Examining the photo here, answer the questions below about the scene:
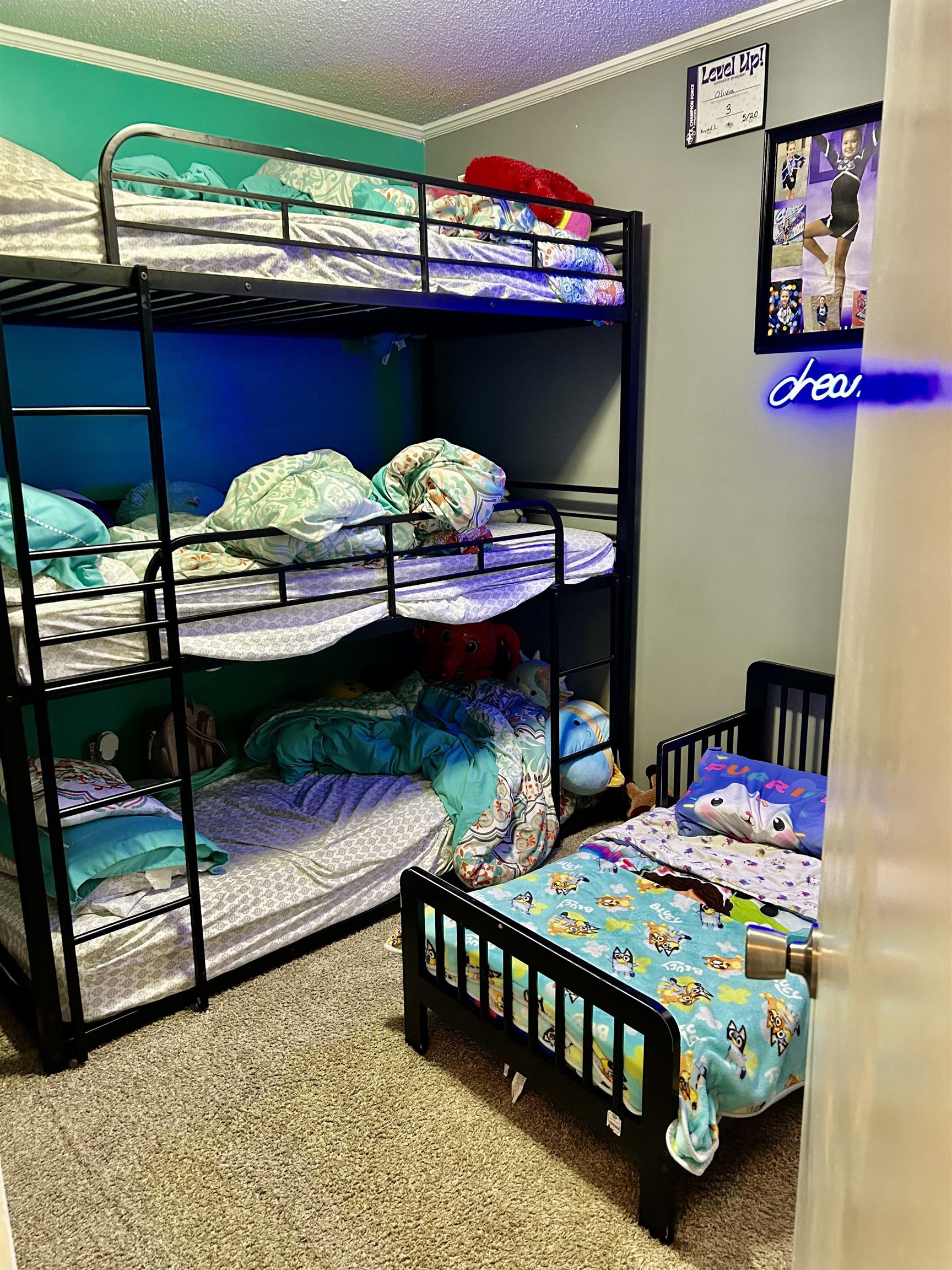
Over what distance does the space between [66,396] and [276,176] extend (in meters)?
1.00

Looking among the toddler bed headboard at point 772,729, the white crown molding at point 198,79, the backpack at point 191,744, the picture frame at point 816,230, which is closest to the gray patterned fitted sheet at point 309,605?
the toddler bed headboard at point 772,729

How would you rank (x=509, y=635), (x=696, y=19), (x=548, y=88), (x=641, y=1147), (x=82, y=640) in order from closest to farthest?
(x=641, y=1147) < (x=82, y=640) < (x=696, y=19) < (x=548, y=88) < (x=509, y=635)

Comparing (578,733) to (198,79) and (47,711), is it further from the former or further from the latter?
(198,79)

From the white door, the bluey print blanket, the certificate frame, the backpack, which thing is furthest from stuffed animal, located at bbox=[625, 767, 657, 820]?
the white door

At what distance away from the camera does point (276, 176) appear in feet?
9.87

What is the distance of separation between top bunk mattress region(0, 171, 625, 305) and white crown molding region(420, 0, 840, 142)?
0.69 meters

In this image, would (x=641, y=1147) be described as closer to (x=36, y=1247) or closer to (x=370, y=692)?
(x=36, y=1247)

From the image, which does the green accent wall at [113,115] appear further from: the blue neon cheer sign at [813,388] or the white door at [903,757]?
the white door at [903,757]

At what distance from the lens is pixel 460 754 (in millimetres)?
3275

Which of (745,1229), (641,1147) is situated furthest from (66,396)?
(745,1229)

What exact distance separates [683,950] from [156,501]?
1.71 m

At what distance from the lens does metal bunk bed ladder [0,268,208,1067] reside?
6.97ft

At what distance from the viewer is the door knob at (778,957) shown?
0.64m

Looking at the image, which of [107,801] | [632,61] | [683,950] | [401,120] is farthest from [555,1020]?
[401,120]
